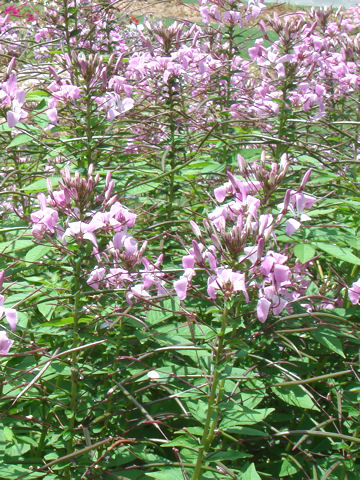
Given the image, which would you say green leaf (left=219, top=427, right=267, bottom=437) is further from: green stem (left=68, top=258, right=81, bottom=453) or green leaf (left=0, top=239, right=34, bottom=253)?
green leaf (left=0, top=239, right=34, bottom=253)

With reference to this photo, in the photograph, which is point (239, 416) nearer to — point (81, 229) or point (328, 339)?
point (328, 339)

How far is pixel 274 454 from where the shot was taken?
2.11 metres

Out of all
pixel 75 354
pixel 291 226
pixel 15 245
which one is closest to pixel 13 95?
pixel 15 245

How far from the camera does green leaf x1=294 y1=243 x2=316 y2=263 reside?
1898mm

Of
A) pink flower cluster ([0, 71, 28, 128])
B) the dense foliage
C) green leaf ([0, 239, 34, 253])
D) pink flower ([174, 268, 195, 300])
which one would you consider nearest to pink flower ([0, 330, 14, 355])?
the dense foliage

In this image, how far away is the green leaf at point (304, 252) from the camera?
6.23 ft

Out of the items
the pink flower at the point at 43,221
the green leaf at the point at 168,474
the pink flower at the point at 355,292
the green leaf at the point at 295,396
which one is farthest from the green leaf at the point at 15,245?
the pink flower at the point at 355,292

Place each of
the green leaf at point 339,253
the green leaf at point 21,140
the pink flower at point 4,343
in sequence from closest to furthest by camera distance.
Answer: the pink flower at point 4,343 → the green leaf at point 339,253 → the green leaf at point 21,140

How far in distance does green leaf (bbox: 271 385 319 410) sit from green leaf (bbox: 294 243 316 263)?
418mm

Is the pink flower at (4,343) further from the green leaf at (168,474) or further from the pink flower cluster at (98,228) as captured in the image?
the green leaf at (168,474)

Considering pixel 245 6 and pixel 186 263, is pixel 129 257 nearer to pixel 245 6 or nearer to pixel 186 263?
pixel 186 263

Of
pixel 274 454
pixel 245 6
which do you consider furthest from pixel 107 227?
pixel 245 6

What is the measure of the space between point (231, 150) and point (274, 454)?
5.22 feet

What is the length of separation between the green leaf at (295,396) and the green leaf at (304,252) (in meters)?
0.42
